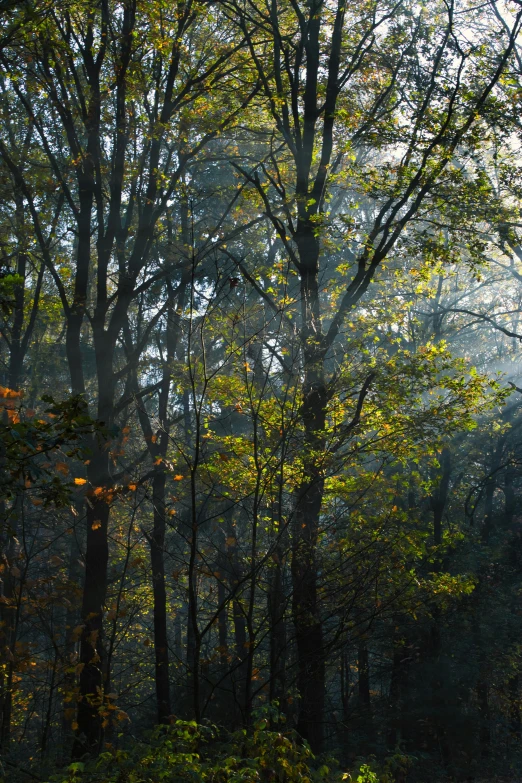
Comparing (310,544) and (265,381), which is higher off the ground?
(265,381)

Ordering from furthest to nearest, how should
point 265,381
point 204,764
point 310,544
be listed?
point 310,544 → point 265,381 → point 204,764

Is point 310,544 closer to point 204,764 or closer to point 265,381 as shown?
point 265,381

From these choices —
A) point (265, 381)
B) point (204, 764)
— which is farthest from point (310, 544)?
point (204, 764)

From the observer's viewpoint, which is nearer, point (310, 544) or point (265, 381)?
point (265, 381)

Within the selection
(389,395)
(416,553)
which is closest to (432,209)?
(389,395)

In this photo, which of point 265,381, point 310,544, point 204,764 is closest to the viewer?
point 204,764

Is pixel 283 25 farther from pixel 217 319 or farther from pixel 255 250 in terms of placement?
pixel 255 250

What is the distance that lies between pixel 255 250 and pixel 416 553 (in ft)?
38.4

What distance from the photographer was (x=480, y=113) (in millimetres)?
9148

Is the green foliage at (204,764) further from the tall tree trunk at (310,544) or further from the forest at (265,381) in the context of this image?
the tall tree trunk at (310,544)

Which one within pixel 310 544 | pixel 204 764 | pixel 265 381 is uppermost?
pixel 265 381

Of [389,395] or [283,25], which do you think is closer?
[389,395]

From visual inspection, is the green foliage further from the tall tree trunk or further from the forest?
the tall tree trunk

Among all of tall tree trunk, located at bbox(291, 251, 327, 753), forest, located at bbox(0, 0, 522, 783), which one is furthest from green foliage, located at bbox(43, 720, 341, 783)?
tall tree trunk, located at bbox(291, 251, 327, 753)
